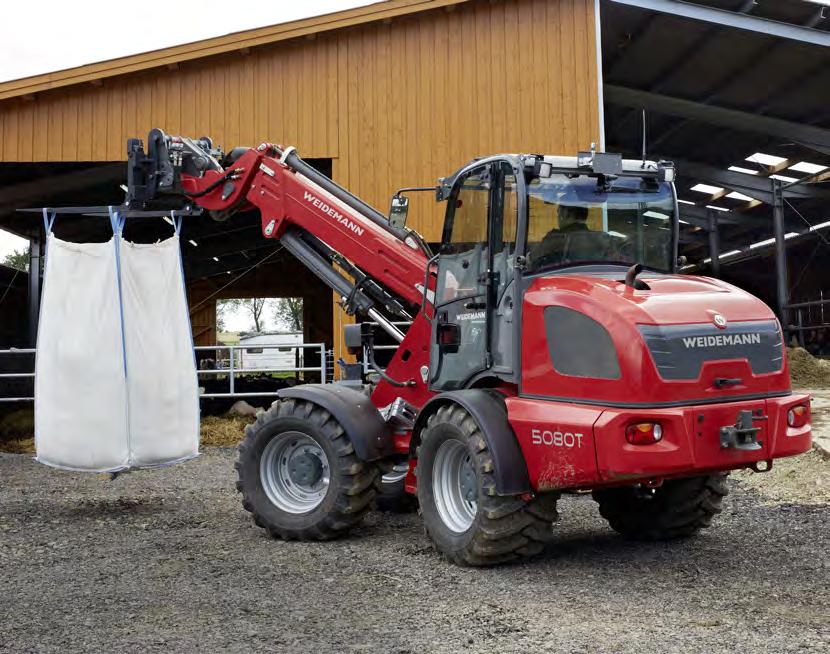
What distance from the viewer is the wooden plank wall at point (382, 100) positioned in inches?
569

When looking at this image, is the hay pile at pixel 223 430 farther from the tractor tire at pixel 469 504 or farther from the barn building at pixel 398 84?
the tractor tire at pixel 469 504

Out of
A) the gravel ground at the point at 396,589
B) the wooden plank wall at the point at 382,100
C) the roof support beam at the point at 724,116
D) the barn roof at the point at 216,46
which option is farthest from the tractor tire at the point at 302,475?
the roof support beam at the point at 724,116

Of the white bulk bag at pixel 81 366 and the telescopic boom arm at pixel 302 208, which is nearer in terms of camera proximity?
the telescopic boom arm at pixel 302 208

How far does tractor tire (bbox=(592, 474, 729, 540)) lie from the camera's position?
7055 millimetres

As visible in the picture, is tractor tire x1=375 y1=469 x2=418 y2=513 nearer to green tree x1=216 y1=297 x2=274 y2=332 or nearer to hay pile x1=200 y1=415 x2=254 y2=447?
hay pile x1=200 y1=415 x2=254 y2=447

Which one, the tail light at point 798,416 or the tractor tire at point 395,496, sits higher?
the tail light at point 798,416

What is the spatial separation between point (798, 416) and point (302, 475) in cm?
380

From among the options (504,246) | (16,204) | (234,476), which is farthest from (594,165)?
(16,204)

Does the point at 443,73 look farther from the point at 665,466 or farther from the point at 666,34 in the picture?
the point at 665,466

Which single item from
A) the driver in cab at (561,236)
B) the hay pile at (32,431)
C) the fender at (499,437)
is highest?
the driver in cab at (561,236)

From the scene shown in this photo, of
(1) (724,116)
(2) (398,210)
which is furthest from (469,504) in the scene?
(1) (724,116)

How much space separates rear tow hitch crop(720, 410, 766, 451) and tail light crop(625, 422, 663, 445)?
44 cm

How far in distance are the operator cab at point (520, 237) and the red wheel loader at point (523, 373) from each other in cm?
1

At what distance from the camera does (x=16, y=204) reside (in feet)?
61.9
